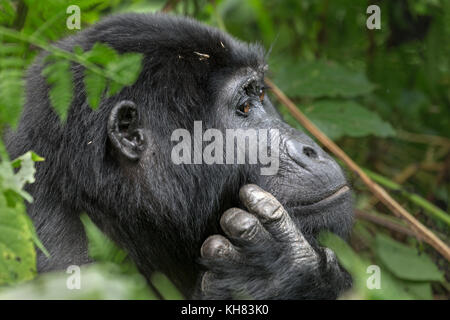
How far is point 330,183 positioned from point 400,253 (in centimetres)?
120

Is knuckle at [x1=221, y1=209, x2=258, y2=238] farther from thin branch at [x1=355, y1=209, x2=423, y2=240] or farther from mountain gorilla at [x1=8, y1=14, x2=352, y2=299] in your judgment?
thin branch at [x1=355, y1=209, x2=423, y2=240]

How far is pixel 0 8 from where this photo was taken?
2992 mm

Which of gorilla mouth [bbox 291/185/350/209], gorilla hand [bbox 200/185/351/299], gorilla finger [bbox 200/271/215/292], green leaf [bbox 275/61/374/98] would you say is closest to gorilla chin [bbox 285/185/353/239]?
gorilla mouth [bbox 291/185/350/209]

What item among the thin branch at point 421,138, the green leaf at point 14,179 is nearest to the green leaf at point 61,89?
the green leaf at point 14,179

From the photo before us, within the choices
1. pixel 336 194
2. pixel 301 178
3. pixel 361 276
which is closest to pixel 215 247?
pixel 301 178

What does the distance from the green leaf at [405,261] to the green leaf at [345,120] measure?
0.61 metres

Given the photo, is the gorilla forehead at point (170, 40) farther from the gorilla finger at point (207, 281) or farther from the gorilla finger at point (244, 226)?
the gorilla finger at point (207, 281)

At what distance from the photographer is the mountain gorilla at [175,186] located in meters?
2.36

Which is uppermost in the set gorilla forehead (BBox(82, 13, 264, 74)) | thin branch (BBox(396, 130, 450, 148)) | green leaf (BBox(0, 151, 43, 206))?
thin branch (BBox(396, 130, 450, 148))

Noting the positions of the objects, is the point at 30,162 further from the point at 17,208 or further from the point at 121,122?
the point at 121,122

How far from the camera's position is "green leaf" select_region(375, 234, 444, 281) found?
3330 mm

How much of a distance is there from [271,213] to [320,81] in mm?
1866

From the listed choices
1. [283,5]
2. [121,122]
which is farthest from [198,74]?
[283,5]

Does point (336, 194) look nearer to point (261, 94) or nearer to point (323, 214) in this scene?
point (323, 214)
